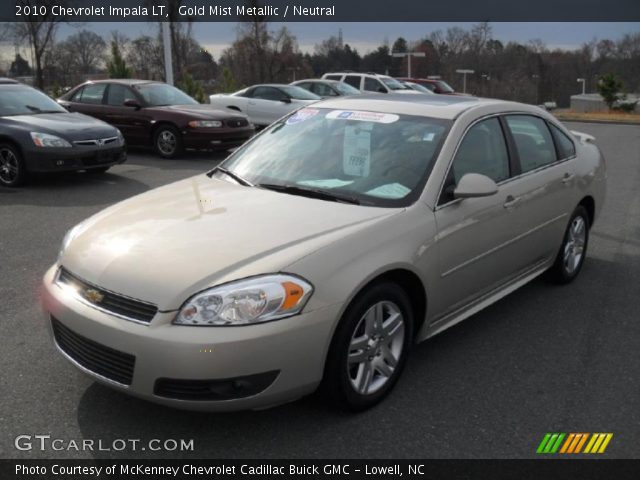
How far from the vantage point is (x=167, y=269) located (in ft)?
9.57

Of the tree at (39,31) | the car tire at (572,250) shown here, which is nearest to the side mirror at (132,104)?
the car tire at (572,250)

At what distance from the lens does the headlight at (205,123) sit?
478 inches

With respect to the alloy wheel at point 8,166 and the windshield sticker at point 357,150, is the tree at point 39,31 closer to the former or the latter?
the alloy wheel at point 8,166

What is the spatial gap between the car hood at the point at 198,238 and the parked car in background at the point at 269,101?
12866 mm

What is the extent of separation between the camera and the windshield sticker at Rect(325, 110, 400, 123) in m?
4.18

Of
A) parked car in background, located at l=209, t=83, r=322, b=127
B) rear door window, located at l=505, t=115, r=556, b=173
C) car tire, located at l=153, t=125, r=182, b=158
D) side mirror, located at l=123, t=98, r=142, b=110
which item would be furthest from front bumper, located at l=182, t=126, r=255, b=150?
rear door window, located at l=505, t=115, r=556, b=173

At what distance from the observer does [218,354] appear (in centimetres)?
271

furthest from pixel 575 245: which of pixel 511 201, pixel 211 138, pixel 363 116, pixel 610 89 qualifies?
pixel 610 89

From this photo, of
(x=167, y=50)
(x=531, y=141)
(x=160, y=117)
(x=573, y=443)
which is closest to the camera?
(x=573, y=443)

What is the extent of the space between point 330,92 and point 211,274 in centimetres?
1652

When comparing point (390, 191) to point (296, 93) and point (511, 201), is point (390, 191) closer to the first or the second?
point (511, 201)

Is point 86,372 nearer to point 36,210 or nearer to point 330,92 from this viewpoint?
point 36,210

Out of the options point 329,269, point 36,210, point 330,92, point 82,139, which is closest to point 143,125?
point 82,139

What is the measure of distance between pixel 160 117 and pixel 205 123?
0.92 meters
